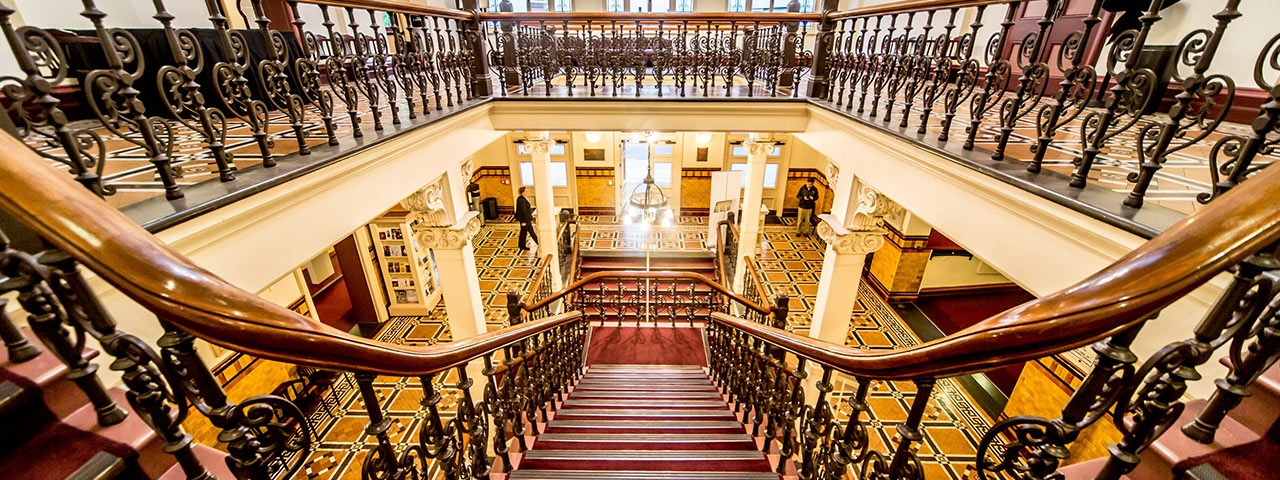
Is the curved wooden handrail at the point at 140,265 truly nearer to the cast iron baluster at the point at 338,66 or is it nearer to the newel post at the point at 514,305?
the cast iron baluster at the point at 338,66

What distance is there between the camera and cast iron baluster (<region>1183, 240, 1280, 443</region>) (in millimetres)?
680

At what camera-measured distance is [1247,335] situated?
2.35ft

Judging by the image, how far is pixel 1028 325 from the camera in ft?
2.40

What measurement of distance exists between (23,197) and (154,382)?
0.35m

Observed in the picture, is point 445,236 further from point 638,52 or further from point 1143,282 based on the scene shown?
point 1143,282

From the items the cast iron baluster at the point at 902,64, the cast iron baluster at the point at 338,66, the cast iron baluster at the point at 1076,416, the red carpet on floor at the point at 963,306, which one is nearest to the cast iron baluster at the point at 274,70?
the cast iron baluster at the point at 338,66

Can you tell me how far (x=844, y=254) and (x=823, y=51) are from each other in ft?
6.56

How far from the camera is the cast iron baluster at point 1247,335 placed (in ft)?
2.23

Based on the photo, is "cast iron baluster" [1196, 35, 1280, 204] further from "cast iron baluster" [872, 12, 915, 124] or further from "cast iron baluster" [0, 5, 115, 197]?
"cast iron baluster" [0, 5, 115, 197]

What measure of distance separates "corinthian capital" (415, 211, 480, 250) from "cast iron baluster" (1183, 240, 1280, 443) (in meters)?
4.42

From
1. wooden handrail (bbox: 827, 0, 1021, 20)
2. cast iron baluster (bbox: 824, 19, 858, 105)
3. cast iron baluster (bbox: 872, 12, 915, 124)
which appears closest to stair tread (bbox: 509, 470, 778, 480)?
wooden handrail (bbox: 827, 0, 1021, 20)

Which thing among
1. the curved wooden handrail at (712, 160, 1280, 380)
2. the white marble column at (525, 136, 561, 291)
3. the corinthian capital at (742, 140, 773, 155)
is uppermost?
the curved wooden handrail at (712, 160, 1280, 380)

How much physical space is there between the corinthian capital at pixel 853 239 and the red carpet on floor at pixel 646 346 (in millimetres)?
1907

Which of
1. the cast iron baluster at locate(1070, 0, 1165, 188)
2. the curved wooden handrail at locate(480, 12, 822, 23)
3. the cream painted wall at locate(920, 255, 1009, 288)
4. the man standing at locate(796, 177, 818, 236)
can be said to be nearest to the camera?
the cast iron baluster at locate(1070, 0, 1165, 188)
